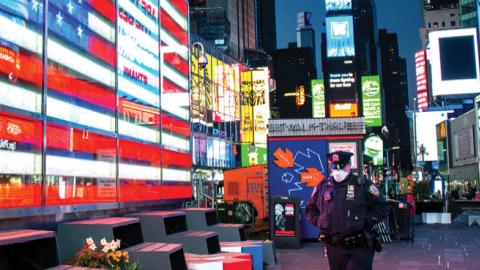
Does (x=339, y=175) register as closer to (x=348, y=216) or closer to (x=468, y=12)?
(x=348, y=216)

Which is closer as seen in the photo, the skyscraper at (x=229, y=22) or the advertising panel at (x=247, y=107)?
the advertising panel at (x=247, y=107)

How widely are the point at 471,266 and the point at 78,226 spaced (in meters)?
8.63

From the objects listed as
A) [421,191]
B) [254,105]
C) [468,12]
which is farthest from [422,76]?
[421,191]

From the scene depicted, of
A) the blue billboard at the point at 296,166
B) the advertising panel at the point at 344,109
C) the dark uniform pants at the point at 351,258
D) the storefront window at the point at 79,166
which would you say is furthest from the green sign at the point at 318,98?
the dark uniform pants at the point at 351,258

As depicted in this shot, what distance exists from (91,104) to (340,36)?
71.7 metres

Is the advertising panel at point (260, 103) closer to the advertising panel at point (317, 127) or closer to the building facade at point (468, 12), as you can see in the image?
the advertising panel at point (317, 127)

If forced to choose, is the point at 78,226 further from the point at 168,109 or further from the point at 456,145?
the point at 456,145

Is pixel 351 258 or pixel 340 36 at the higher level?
pixel 340 36

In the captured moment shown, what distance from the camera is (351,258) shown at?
5918mm

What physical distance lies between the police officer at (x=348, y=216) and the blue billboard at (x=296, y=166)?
11273 millimetres

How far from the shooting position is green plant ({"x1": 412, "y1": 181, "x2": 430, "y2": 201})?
31531mm

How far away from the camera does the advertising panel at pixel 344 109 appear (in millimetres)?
71875

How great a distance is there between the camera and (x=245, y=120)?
59.3 metres

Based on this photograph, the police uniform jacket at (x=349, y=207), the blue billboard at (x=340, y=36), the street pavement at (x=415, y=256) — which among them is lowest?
the street pavement at (x=415, y=256)
